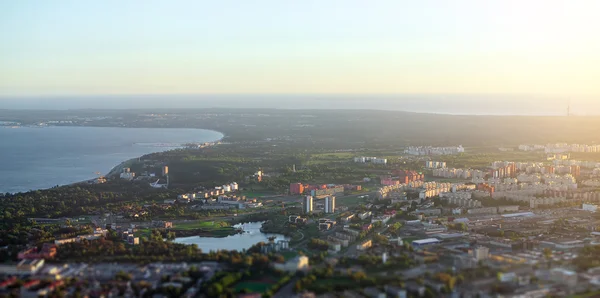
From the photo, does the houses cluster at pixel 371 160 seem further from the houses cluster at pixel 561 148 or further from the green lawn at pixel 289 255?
the green lawn at pixel 289 255

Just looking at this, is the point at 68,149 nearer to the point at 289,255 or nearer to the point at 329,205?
the point at 329,205

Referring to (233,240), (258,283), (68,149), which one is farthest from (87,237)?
(68,149)

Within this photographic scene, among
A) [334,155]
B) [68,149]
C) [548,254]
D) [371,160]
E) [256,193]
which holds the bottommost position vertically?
[68,149]

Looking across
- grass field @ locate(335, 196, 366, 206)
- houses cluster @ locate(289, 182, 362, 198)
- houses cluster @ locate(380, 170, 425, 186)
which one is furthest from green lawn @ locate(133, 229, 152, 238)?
houses cluster @ locate(380, 170, 425, 186)

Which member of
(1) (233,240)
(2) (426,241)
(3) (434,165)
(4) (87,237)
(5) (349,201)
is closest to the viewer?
(2) (426,241)

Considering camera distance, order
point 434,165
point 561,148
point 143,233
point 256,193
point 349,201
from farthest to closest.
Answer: point 561,148 < point 434,165 < point 256,193 < point 349,201 < point 143,233

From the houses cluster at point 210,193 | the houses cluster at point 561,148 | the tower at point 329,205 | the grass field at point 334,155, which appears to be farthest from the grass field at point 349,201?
the houses cluster at point 561,148
